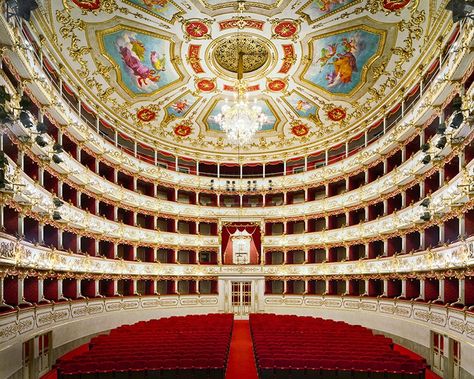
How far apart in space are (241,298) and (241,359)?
46.2 feet

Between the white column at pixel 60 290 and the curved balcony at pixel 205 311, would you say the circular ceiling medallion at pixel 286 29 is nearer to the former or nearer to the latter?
the curved balcony at pixel 205 311

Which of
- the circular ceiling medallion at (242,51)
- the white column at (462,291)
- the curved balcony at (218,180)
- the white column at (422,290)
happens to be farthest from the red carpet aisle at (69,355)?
the circular ceiling medallion at (242,51)

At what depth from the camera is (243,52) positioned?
21.4m

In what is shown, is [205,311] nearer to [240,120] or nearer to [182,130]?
[182,130]

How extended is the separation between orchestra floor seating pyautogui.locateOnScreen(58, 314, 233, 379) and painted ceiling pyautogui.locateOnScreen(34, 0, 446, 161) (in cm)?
1221

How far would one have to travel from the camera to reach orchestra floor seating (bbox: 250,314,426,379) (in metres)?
11.2

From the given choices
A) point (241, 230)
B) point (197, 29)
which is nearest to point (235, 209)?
point (241, 230)

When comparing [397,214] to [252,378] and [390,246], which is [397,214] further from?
[252,378]

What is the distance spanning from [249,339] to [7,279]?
10759mm

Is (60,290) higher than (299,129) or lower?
lower

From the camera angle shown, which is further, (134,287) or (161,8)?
(134,287)

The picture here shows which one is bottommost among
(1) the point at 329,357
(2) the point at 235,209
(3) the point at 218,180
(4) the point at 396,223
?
(1) the point at 329,357

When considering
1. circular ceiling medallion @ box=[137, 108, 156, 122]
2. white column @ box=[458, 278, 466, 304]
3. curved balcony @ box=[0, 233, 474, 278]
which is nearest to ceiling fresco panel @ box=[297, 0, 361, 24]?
curved balcony @ box=[0, 233, 474, 278]

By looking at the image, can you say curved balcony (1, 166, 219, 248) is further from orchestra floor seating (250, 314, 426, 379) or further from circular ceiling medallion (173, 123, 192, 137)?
orchestra floor seating (250, 314, 426, 379)
